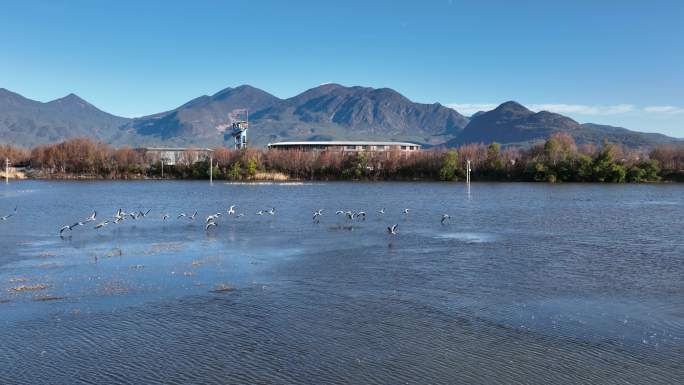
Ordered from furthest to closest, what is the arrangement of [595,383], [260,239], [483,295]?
1. [260,239]
2. [483,295]
3. [595,383]

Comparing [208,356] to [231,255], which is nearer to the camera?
[208,356]

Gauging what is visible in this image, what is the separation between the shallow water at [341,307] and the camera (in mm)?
13445

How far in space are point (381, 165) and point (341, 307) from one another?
110066 millimetres

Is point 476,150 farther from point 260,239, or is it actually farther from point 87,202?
point 260,239

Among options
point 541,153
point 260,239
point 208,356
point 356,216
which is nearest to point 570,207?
point 356,216

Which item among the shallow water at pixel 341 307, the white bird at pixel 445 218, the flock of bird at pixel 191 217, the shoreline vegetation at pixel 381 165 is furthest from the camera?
the shoreline vegetation at pixel 381 165

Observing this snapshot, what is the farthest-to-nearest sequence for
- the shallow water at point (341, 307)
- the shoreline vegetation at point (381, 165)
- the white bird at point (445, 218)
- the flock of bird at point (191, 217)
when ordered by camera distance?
the shoreline vegetation at point (381, 165) → the white bird at point (445, 218) → the flock of bird at point (191, 217) → the shallow water at point (341, 307)

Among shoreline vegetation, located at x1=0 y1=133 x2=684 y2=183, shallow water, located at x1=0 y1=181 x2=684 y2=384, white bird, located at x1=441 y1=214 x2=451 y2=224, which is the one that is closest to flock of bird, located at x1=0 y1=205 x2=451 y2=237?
white bird, located at x1=441 y1=214 x2=451 y2=224

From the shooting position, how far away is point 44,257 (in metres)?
26.2

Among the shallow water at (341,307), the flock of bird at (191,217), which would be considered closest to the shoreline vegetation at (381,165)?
the flock of bird at (191,217)

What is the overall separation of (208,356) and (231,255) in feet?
44.0

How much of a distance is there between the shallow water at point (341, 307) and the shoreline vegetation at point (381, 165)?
3282 inches

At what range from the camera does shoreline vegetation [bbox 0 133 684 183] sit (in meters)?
115

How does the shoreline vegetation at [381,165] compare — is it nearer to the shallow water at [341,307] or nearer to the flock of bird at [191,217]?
the flock of bird at [191,217]
